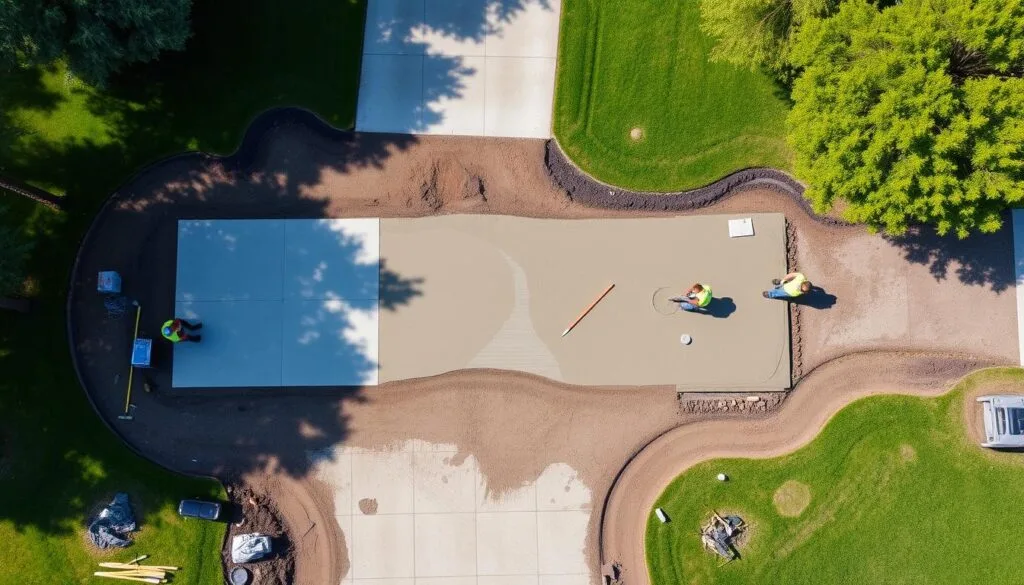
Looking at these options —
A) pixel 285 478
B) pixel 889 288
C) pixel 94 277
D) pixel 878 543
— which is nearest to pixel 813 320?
pixel 889 288

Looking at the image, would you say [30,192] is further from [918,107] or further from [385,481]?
[918,107]

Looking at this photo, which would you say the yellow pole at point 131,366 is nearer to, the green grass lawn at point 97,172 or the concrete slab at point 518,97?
the green grass lawn at point 97,172

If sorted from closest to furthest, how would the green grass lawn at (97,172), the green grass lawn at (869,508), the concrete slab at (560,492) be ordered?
the green grass lawn at (97,172), the green grass lawn at (869,508), the concrete slab at (560,492)

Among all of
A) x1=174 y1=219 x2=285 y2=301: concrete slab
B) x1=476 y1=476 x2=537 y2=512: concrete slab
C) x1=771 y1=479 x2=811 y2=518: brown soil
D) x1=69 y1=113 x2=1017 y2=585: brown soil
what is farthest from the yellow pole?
x1=771 y1=479 x2=811 y2=518: brown soil

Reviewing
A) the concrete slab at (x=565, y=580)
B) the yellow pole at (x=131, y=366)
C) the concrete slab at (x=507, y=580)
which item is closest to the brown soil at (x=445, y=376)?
the yellow pole at (x=131, y=366)

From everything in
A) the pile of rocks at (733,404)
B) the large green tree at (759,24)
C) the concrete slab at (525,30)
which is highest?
the concrete slab at (525,30)
